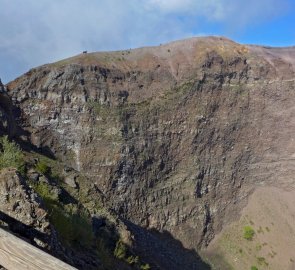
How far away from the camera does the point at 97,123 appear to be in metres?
48.5

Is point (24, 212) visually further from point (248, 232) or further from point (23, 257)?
point (248, 232)

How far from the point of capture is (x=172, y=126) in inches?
1994

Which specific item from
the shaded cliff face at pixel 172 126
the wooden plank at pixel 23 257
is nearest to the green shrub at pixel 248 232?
the shaded cliff face at pixel 172 126

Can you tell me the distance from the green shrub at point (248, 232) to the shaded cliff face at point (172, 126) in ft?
8.37

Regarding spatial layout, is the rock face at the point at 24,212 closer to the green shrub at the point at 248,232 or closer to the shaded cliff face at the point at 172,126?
the shaded cliff face at the point at 172,126

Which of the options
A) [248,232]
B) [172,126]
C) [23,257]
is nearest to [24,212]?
[23,257]

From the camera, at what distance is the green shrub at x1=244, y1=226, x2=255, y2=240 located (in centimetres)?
4697

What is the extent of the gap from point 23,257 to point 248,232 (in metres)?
46.0

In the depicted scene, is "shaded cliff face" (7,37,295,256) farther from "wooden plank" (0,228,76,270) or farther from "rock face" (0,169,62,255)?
"wooden plank" (0,228,76,270)

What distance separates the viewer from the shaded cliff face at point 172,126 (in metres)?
47.6

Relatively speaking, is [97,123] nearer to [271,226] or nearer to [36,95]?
[36,95]

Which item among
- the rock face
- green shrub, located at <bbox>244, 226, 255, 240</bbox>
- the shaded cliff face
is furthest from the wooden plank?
green shrub, located at <bbox>244, 226, 255, 240</bbox>

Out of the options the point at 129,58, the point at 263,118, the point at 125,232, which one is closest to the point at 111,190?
the point at 129,58

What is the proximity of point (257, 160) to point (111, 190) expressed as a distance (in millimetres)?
18393
